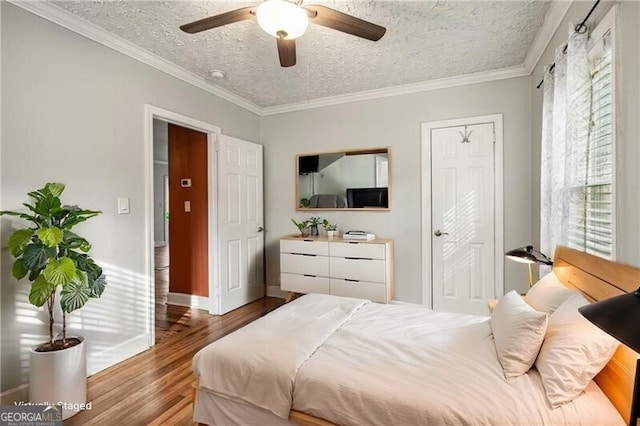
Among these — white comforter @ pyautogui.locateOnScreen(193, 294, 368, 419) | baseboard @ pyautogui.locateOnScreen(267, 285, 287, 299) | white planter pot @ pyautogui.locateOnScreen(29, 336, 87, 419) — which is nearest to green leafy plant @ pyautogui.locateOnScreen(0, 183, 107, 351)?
white planter pot @ pyautogui.locateOnScreen(29, 336, 87, 419)

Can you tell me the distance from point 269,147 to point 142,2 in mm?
2417

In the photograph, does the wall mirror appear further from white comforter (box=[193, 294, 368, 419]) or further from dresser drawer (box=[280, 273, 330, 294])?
white comforter (box=[193, 294, 368, 419])

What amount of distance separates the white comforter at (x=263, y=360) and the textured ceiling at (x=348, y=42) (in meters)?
2.13

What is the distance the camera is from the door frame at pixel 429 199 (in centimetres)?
324

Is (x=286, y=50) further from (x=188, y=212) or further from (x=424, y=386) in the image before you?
(x=188, y=212)

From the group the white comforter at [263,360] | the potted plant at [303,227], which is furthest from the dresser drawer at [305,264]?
the white comforter at [263,360]

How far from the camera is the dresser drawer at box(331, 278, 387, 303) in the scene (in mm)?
3404

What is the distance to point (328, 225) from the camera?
400 centimetres

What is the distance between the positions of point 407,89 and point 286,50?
6.84 ft

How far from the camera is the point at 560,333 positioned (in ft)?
4.21

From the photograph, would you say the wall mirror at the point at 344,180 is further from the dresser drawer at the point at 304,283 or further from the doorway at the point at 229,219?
the dresser drawer at the point at 304,283

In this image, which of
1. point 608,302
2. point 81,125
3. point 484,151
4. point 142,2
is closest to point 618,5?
point 608,302

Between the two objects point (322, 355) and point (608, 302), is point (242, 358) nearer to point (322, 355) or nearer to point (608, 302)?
point (322, 355)

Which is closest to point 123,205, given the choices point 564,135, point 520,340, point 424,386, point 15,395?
point 15,395
